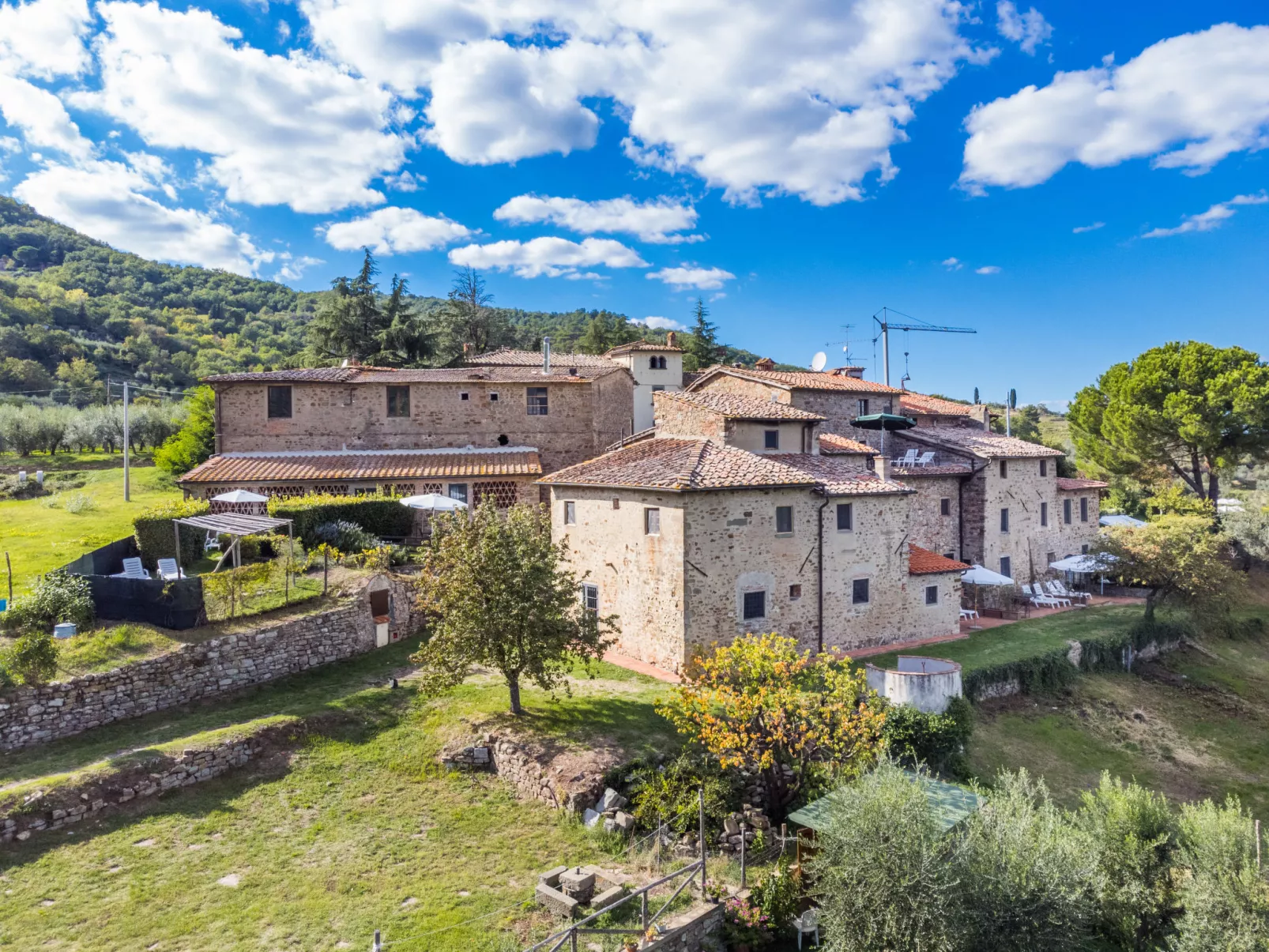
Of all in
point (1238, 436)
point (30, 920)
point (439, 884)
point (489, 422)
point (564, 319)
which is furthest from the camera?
point (564, 319)

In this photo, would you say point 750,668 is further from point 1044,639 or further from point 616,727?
point 1044,639

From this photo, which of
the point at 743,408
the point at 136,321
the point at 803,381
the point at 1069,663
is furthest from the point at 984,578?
the point at 136,321

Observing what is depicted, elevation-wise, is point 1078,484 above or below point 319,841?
Result: above

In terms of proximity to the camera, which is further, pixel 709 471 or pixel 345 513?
pixel 345 513

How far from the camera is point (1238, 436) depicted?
36875mm

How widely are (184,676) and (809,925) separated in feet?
47.8

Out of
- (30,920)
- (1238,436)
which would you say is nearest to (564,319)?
(1238,436)

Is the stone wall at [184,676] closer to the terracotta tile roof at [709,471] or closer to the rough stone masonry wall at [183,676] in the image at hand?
the rough stone masonry wall at [183,676]

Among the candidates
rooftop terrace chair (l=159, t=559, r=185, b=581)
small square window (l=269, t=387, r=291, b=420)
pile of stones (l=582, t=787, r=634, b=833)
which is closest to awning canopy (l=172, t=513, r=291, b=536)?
rooftop terrace chair (l=159, t=559, r=185, b=581)

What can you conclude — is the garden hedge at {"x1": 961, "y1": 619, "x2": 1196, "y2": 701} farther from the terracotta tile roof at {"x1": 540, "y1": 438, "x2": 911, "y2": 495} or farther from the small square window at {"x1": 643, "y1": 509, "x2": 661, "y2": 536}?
the small square window at {"x1": 643, "y1": 509, "x2": 661, "y2": 536}

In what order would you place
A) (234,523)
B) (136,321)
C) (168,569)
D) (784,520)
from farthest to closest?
(136,321) → (784,520) → (168,569) → (234,523)

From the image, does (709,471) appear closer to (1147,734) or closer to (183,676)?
(183,676)

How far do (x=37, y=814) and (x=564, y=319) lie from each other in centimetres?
10346

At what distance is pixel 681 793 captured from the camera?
13641 millimetres
